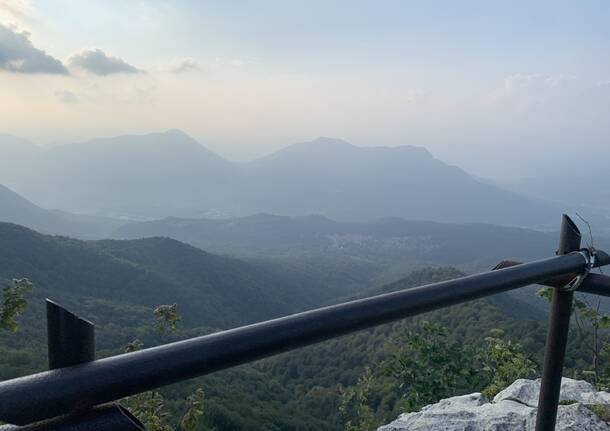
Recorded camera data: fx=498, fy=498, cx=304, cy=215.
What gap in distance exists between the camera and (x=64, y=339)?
1.99 feet

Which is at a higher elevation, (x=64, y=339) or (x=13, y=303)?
(x=64, y=339)

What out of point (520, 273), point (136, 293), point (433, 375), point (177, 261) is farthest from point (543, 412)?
point (177, 261)

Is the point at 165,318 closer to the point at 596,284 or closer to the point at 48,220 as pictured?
the point at 596,284

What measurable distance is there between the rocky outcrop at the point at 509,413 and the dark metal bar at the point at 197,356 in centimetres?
144

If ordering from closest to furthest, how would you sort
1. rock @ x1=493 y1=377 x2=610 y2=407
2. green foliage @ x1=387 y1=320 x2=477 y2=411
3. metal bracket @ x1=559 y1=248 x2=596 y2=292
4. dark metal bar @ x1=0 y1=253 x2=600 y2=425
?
dark metal bar @ x1=0 y1=253 x2=600 y2=425 → metal bracket @ x1=559 y1=248 x2=596 y2=292 → rock @ x1=493 y1=377 x2=610 y2=407 → green foliage @ x1=387 y1=320 x2=477 y2=411

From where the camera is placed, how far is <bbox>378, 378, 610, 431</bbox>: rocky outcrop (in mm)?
2176

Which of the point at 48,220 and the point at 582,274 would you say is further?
the point at 48,220

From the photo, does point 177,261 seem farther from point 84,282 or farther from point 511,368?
point 511,368

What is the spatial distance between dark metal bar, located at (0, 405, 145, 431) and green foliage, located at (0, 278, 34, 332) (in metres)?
2.65

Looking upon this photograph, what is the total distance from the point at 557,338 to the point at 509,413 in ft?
3.78

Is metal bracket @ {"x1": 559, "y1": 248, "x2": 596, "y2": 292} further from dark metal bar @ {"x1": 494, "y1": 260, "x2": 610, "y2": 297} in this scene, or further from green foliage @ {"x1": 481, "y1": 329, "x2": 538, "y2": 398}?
green foliage @ {"x1": 481, "y1": 329, "x2": 538, "y2": 398}

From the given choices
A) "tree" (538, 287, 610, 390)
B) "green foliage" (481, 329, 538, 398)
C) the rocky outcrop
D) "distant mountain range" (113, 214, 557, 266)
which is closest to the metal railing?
"tree" (538, 287, 610, 390)

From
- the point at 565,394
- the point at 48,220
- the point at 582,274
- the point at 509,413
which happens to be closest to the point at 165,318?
the point at 509,413

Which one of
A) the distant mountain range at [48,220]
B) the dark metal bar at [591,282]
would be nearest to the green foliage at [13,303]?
the dark metal bar at [591,282]
